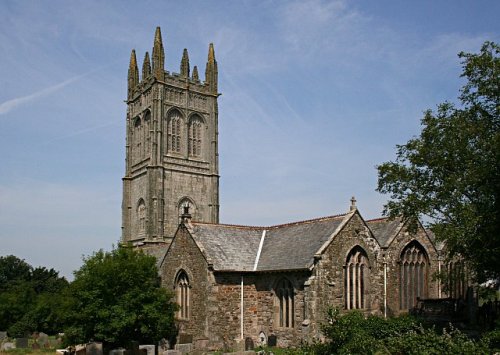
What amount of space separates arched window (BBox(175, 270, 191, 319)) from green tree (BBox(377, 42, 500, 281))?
12.4 m

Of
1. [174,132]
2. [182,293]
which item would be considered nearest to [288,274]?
[182,293]

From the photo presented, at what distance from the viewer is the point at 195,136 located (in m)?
69.6

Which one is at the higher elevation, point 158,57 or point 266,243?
point 158,57

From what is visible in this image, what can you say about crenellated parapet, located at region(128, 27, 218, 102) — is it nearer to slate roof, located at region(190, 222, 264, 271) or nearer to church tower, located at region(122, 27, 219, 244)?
church tower, located at region(122, 27, 219, 244)

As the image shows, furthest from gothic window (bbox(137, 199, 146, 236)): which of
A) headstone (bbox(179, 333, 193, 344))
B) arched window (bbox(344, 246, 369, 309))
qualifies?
arched window (bbox(344, 246, 369, 309))

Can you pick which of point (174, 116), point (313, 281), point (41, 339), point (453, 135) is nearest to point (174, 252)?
point (313, 281)

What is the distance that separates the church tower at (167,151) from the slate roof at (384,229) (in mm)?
30817

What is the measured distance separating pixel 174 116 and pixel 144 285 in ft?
126

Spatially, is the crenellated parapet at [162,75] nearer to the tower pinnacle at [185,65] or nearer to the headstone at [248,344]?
the tower pinnacle at [185,65]

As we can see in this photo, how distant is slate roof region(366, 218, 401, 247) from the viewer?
111 feet

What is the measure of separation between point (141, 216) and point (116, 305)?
3630 cm

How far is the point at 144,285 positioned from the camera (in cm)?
3222

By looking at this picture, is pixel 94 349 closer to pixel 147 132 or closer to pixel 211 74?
pixel 147 132

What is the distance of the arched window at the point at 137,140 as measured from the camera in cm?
6931
